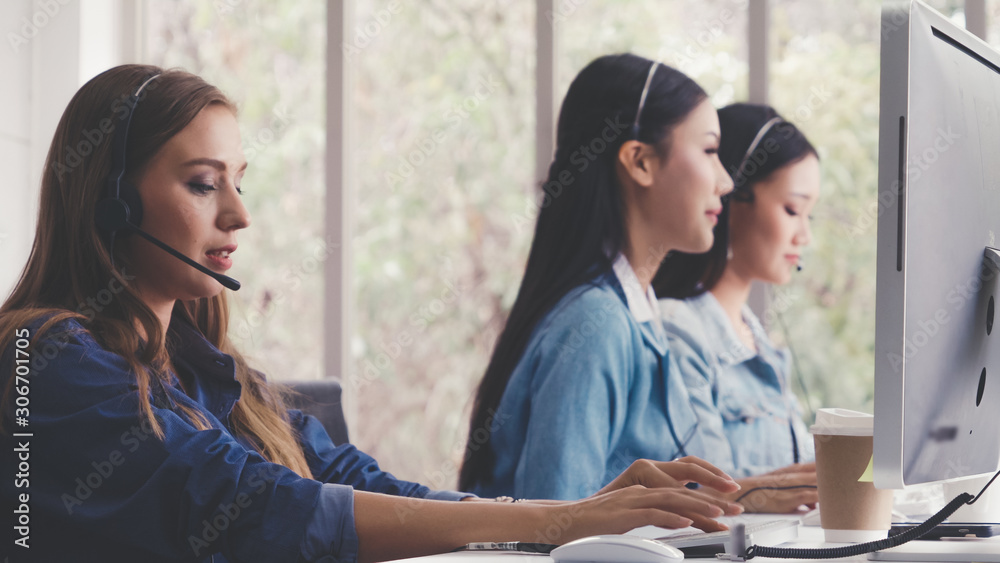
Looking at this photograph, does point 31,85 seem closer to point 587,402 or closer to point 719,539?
point 587,402

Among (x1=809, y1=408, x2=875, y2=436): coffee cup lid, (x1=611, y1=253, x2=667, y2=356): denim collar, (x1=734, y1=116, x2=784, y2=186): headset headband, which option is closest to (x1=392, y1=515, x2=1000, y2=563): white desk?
(x1=809, y1=408, x2=875, y2=436): coffee cup lid

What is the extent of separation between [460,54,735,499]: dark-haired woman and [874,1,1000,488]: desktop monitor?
29.3 inches

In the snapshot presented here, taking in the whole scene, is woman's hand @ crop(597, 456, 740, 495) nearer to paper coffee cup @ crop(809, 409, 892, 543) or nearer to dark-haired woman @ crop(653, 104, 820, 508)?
paper coffee cup @ crop(809, 409, 892, 543)

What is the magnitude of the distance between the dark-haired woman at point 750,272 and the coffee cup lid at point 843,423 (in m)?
1.08

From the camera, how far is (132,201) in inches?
46.3

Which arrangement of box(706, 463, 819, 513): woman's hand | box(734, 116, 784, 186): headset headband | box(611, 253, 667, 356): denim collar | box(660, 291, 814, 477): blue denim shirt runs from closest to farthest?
box(706, 463, 819, 513): woman's hand, box(611, 253, 667, 356): denim collar, box(660, 291, 814, 477): blue denim shirt, box(734, 116, 784, 186): headset headband

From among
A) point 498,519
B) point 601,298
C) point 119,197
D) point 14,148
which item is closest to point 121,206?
point 119,197

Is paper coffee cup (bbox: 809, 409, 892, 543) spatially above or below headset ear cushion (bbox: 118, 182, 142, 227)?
below

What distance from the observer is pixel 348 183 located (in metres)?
2.55

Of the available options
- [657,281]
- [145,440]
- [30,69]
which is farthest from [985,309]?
[30,69]

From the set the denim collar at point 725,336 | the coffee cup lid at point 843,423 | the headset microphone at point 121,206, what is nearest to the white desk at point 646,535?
the coffee cup lid at point 843,423

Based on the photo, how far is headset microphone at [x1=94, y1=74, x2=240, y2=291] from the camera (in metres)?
1.14

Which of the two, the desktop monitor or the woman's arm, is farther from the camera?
the woman's arm

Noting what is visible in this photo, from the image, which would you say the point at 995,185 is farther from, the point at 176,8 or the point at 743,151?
the point at 176,8
